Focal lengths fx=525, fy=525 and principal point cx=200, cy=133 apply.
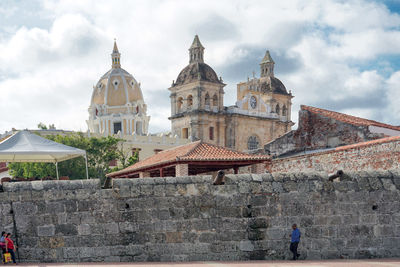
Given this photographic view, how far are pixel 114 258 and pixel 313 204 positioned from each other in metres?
3.92

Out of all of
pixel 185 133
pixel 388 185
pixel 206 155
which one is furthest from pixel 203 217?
pixel 185 133

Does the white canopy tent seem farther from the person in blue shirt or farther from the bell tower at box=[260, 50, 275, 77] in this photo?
the bell tower at box=[260, 50, 275, 77]

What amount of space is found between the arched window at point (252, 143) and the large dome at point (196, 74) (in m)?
8.32

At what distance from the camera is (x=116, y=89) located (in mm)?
71562

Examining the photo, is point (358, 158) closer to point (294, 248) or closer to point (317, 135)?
point (294, 248)

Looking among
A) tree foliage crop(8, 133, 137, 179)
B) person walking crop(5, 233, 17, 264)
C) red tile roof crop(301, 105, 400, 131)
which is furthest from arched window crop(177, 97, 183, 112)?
person walking crop(5, 233, 17, 264)

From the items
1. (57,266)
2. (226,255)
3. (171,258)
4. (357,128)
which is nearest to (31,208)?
(57,266)

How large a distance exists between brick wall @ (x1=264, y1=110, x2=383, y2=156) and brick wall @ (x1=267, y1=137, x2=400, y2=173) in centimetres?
392

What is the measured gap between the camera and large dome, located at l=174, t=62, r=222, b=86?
62.2m

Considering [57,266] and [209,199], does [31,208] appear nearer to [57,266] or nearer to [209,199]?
[57,266]

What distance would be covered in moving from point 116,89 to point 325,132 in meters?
52.9

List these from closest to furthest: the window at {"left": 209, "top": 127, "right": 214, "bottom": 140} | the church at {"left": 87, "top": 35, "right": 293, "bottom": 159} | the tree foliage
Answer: the tree foliage → the church at {"left": 87, "top": 35, "right": 293, "bottom": 159} → the window at {"left": 209, "top": 127, "right": 214, "bottom": 140}

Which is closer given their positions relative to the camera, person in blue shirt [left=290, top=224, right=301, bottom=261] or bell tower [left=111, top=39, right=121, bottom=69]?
person in blue shirt [left=290, top=224, right=301, bottom=261]

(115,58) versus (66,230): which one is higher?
(115,58)
